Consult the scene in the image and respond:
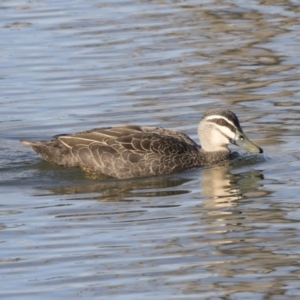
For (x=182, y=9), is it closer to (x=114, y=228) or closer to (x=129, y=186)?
(x=129, y=186)

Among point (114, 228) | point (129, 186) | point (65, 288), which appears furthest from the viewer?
point (129, 186)

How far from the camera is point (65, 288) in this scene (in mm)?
9633

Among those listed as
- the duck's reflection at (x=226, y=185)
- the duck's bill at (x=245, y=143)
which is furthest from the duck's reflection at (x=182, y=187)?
the duck's bill at (x=245, y=143)

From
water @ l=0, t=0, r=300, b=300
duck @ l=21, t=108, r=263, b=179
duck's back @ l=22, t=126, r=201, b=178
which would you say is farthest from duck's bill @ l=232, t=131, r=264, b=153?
duck's back @ l=22, t=126, r=201, b=178

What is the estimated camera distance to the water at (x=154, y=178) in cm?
1006

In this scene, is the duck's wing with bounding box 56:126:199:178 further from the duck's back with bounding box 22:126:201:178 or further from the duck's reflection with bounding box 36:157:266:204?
the duck's reflection with bounding box 36:157:266:204

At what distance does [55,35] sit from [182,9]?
129 inches

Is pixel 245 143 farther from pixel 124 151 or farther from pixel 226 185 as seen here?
pixel 124 151

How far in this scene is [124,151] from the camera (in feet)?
47.5

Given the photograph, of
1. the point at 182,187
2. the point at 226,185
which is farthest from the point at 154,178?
the point at 226,185

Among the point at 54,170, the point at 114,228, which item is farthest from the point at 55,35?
the point at 114,228

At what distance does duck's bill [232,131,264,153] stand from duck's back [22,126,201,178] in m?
0.61

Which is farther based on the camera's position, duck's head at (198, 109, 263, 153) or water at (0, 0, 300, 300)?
duck's head at (198, 109, 263, 153)

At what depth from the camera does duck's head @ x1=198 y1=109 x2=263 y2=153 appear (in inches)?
580
